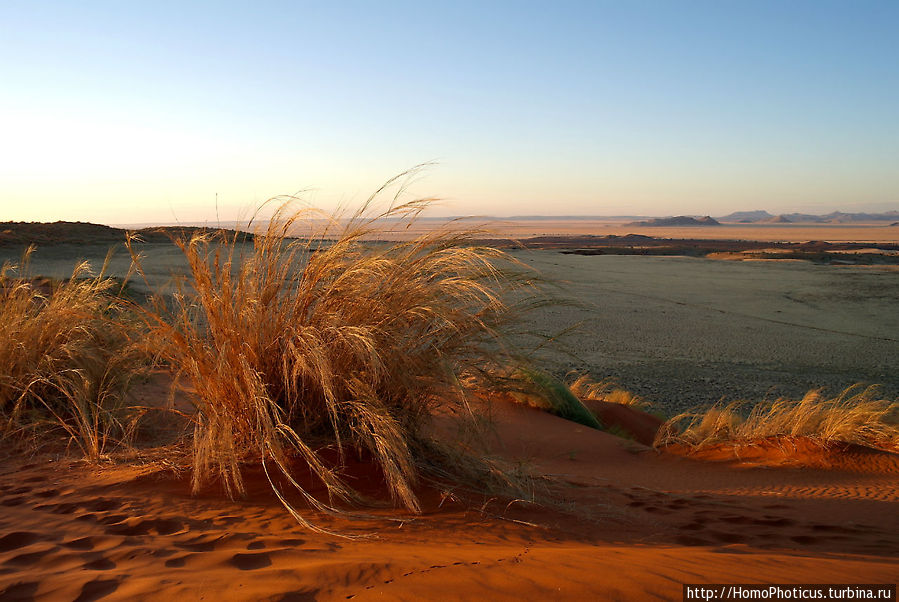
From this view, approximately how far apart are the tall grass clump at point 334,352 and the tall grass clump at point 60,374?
1141 mm

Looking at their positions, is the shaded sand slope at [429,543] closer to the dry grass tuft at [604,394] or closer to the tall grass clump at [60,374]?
the tall grass clump at [60,374]

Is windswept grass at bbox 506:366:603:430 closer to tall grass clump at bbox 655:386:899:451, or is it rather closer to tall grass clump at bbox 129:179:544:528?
tall grass clump at bbox 655:386:899:451

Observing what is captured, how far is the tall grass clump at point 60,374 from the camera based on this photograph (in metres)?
5.05

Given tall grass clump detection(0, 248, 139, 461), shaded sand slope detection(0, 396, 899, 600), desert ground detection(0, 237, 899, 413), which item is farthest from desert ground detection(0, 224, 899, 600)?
desert ground detection(0, 237, 899, 413)

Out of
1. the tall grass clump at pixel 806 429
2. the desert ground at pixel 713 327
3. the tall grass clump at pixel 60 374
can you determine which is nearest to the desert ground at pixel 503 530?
the tall grass clump at pixel 806 429

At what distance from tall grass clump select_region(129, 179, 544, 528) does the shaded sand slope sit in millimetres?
313

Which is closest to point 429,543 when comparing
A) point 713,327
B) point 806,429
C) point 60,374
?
point 60,374

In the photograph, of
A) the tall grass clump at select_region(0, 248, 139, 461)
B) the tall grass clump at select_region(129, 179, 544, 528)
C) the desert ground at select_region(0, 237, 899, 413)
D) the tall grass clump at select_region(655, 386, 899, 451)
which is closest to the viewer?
the tall grass clump at select_region(129, 179, 544, 528)

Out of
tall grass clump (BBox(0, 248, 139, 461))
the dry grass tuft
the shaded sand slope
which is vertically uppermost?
tall grass clump (BBox(0, 248, 139, 461))

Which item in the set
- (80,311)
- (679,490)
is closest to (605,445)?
A: (679,490)

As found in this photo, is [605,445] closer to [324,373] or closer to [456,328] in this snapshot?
[456,328]

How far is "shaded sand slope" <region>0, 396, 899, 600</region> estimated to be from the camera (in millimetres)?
2617

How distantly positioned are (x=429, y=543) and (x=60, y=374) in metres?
4.14

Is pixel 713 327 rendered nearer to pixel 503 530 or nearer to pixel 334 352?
pixel 503 530
